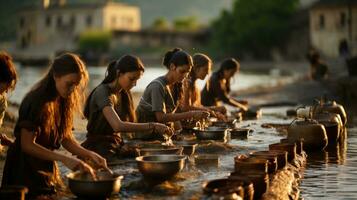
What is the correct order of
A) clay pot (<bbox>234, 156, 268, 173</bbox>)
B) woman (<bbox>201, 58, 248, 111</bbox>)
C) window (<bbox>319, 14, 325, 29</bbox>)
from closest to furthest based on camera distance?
clay pot (<bbox>234, 156, 268, 173</bbox>)
woman (<bbox>201, 58, 248, 111</bbox>)
window (<bbox>319, 14, 325, 29</bbox>)

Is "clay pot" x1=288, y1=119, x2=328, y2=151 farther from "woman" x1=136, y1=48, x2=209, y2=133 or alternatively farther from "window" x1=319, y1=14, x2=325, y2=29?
"window" x1=319, y1=14, x2=325, y2=29

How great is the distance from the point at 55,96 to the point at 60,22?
347 ft

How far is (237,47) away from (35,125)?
67.3 metres

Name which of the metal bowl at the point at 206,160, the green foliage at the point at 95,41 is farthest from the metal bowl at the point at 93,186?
the green foliage at the point at 95,41

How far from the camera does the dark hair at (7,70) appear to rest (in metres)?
5.75

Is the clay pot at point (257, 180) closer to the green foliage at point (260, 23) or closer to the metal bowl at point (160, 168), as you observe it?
the metal bowl at point (160, 168)

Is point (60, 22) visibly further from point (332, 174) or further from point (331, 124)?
point (332, 174)

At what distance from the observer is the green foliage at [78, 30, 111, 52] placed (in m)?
96.4

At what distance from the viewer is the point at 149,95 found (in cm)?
919

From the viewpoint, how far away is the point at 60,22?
109312mm

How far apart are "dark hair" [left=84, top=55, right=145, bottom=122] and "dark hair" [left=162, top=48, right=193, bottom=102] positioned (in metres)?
0.82

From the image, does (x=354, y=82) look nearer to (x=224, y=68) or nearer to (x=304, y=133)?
(x=224, y=68)

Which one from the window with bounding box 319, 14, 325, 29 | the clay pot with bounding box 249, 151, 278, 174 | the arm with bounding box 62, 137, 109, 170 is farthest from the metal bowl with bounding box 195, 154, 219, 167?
the window with bounding box 319, 14, 325, 29

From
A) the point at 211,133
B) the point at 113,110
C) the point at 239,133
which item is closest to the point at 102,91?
the point at 113,110
